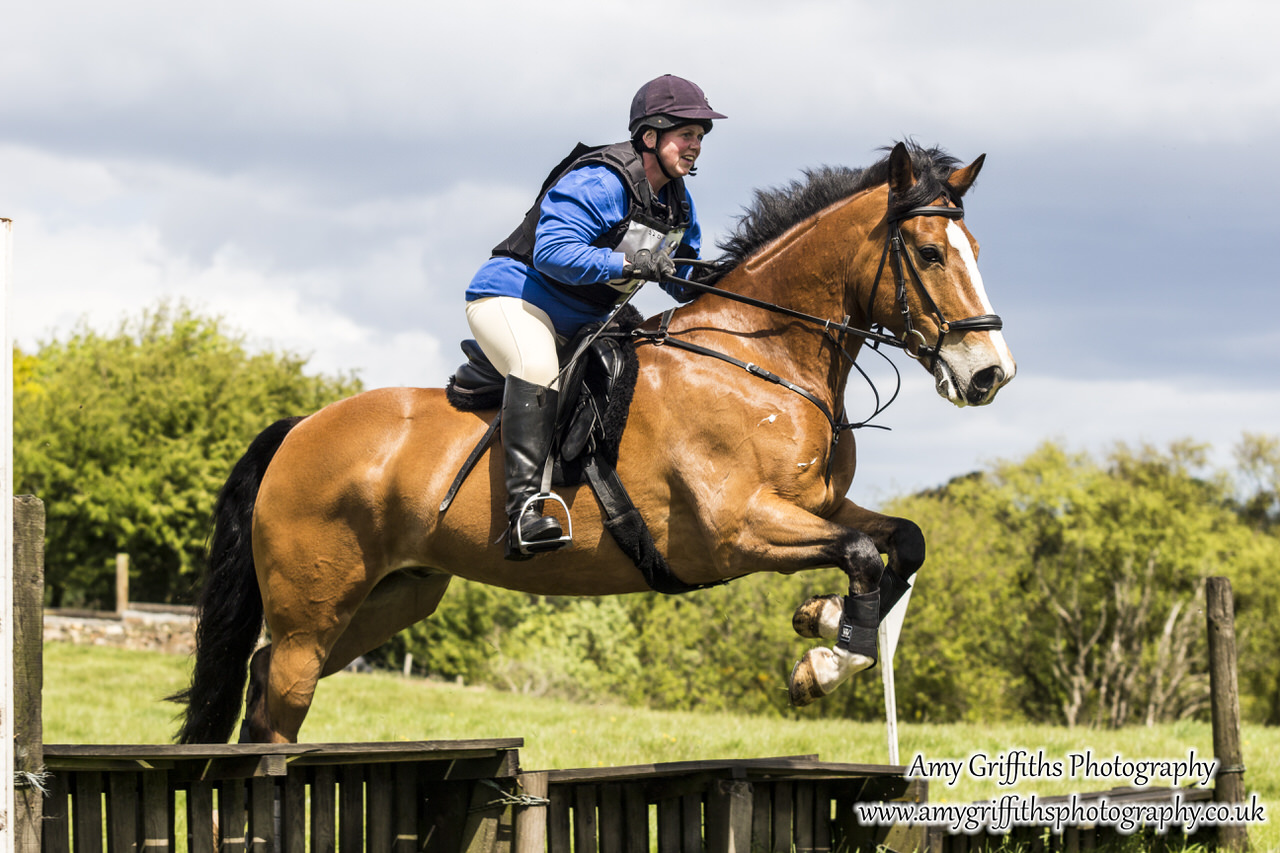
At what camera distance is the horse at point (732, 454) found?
431cm

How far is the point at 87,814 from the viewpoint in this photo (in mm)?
3889

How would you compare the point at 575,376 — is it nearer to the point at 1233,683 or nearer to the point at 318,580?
the point at 318,580

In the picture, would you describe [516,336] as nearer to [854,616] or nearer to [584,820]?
[854,616]

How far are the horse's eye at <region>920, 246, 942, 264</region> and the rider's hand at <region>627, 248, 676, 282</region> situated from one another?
988mm

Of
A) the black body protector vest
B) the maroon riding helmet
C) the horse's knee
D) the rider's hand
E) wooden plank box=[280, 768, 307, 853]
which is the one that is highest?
the maroon riding helmet

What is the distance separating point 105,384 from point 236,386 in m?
3.64

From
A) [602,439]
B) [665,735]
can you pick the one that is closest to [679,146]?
[602,439]

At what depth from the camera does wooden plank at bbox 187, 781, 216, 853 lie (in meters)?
4.05

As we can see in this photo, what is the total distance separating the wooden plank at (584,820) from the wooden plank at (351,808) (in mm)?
875

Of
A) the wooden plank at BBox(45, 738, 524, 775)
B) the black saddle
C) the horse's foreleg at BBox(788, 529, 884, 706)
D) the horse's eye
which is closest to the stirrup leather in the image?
the black saddle

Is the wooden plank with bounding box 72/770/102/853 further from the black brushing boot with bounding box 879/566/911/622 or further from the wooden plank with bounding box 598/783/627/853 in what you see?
the black brushing boot with bounding box 879/566/911/622

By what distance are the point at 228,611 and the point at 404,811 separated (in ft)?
5.03

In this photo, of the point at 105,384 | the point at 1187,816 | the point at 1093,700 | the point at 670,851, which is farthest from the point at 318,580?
the point at 1093,700

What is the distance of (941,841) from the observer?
527 centimetres
